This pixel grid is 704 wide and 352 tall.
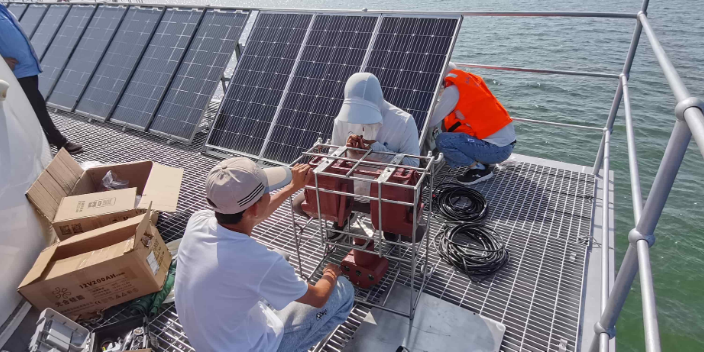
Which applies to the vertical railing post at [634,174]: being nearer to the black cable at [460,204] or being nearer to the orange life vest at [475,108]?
the orange life vest at [475,108]

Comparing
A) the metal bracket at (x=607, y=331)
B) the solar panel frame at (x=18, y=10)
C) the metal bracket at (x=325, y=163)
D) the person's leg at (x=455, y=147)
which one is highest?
the solar panel frame at (x=18, y=10)

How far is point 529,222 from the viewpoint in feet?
14.0

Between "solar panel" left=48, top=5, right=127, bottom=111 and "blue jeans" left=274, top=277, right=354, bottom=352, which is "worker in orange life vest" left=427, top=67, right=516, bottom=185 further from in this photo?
"solar panel" left=48, top=5, right=127, bottom=111

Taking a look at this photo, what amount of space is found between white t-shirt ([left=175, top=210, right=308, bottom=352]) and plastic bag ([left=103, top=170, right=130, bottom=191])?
2788 mm

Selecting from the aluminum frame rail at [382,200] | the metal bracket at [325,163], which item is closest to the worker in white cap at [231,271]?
the metal bracket at [325,163]

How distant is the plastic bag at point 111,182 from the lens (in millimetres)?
4485

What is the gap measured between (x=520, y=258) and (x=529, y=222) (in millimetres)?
633

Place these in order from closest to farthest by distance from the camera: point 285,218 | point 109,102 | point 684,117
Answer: point 684,117 → point 285,218 → point 109,102

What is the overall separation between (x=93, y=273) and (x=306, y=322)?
1828mm

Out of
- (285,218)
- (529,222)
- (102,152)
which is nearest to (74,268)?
(285,218)

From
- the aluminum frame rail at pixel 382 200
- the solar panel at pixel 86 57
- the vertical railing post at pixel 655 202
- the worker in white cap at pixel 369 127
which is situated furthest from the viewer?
the solar panel at pixel 86 57

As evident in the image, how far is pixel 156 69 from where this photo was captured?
6.78m

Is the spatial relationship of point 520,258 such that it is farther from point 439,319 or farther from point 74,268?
point 74,268

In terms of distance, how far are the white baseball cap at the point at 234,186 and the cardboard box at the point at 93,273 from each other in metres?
1.44
